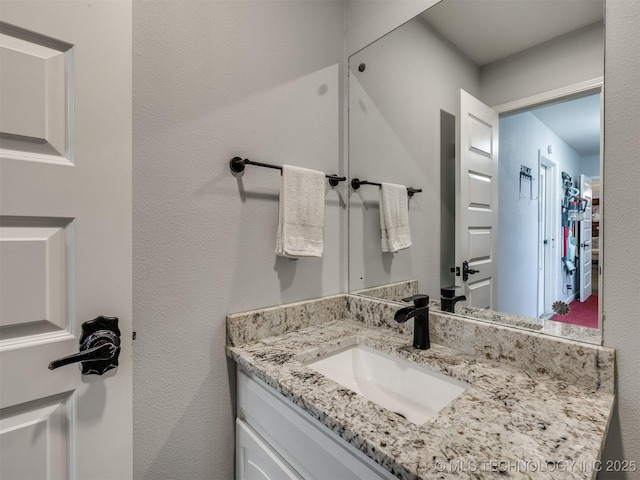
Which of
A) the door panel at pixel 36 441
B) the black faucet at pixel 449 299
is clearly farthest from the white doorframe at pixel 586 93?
the door panel at pixel 36 441

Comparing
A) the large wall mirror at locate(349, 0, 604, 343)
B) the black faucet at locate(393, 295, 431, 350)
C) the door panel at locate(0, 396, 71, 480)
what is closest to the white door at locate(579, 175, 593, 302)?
the large wall mirror at locate(349, 0, 604, 343)

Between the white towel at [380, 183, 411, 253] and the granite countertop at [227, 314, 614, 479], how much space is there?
0.49 meters

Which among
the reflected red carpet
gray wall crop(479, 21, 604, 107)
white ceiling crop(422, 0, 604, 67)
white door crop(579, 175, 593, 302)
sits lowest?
the reflected red carpet

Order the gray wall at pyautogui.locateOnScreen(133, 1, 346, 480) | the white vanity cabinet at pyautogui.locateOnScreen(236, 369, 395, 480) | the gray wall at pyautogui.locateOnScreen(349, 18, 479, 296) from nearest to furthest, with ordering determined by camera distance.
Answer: the white vanity cabinet at pyautogui.locateOnScreen(236, 369, 395, 480)
the gray wall at pyautogui.locateOnScreen(133, 1, 346, 480)
the gray wall at pyautogui.locateOnScreen(349, 18, 479, 296)

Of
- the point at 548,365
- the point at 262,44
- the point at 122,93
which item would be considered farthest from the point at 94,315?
the point at 548,365

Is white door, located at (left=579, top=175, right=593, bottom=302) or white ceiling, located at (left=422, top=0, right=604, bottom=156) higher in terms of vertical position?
white ceiling, located at (left=422, top=0, right=604, bottom=156)

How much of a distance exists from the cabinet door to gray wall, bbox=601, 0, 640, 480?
2.52 ft

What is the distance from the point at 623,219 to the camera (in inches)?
27.5

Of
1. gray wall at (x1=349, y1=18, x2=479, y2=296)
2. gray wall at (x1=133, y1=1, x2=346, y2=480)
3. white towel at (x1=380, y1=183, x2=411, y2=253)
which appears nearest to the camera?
gray wall at (x1=133, y1=1, x2=346, y2=480)

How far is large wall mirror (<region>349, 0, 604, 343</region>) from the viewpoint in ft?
2.60

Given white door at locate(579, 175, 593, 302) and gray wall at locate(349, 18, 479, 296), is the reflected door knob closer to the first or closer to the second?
gray wall at locate(349, 18, 479, 296)

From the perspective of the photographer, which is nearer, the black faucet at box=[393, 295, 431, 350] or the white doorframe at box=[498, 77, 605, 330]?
the white doorframe at box=[498, 77, 605, 330]

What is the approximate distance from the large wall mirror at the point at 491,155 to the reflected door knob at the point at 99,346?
92 centimetres

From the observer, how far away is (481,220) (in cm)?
103
